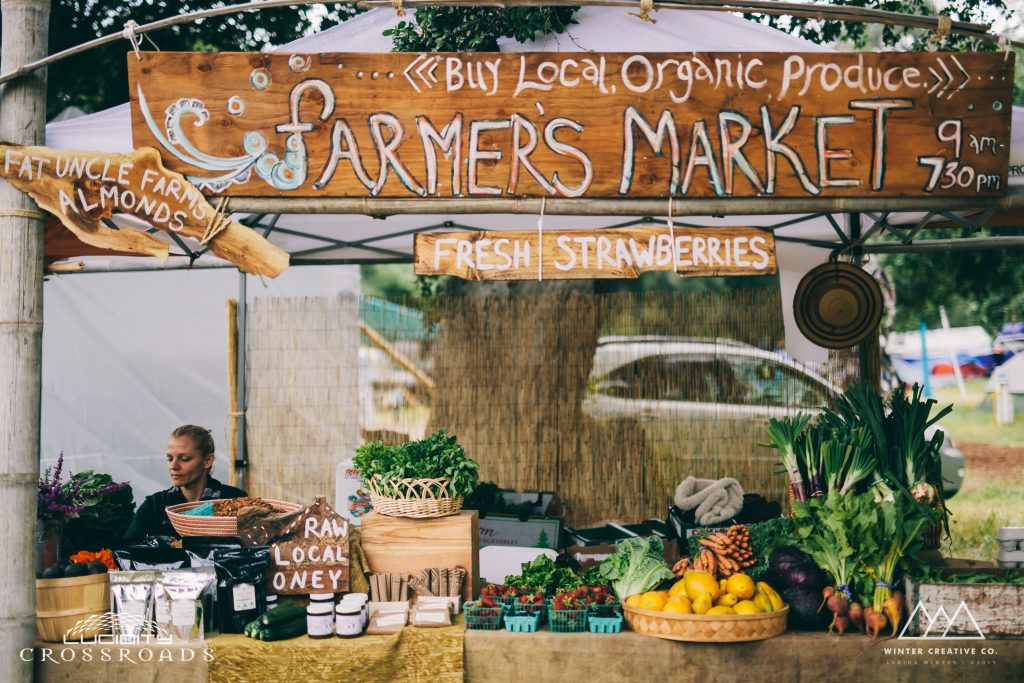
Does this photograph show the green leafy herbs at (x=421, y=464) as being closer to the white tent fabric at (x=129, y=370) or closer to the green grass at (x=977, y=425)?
the white tent fabric at (x=129, y=370)

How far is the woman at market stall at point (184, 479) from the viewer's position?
5070 mm

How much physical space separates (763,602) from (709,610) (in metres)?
0.25

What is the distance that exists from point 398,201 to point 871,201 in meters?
2.02

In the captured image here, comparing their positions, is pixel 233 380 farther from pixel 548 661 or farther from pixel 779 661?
pixel 779 661

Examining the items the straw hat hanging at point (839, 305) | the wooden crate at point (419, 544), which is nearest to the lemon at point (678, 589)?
the wooden crate at point (419, 544)

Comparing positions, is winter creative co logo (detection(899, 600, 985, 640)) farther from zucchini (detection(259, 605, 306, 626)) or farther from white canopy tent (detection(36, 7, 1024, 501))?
zucchini (detection(259, 605, 306, 626))

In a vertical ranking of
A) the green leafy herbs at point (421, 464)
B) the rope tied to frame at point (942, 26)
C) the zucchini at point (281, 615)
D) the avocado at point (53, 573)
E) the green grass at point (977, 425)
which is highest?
the rope tied to frame at point (942, 26)

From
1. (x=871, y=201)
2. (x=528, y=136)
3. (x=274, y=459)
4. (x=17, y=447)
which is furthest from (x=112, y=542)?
(x=871, y=201)

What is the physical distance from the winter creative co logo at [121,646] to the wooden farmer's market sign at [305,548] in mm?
462

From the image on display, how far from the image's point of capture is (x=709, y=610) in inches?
144

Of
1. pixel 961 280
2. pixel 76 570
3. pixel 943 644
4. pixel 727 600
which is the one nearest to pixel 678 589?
pixel 727 600

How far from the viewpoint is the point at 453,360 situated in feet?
25.5

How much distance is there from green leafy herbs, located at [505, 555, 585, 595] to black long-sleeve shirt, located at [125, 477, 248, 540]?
6.50ft

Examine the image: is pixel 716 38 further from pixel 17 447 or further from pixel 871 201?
pixel 17 447
